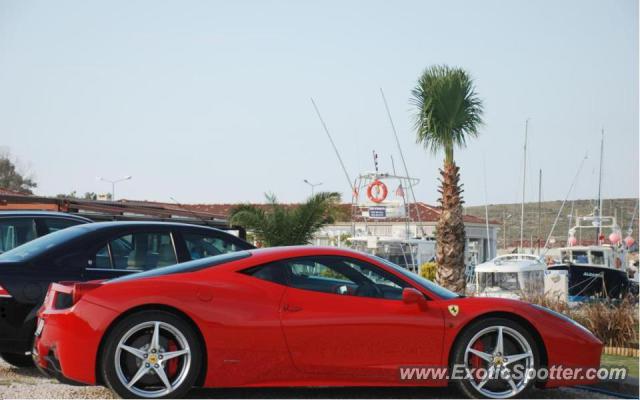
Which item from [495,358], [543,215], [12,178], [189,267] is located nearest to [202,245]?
[189,267]

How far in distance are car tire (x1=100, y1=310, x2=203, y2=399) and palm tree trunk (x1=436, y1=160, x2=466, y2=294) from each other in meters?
16.0

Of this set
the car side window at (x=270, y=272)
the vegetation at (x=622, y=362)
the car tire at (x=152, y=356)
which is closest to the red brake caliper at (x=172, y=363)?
the car tire at (x=152, y=356)

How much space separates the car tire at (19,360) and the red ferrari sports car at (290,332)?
1864 mm

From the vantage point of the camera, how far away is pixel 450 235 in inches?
928

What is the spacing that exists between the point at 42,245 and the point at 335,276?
3065 millimetres

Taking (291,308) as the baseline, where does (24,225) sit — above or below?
above

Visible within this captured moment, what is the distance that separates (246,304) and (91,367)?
1.21 metres

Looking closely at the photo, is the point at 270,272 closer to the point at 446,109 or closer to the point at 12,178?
the point at 446,109

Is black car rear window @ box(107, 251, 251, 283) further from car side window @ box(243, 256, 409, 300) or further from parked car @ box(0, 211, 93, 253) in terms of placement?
parked car @ box(0, 211, 93, 253)


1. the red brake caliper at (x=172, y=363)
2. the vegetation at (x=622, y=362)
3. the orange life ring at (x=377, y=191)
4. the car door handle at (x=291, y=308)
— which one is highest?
the orange life ring at (x=377, y=191)

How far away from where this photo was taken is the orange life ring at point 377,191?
43.8 m

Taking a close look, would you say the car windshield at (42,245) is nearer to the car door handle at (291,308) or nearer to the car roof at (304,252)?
the car roof at (304,252)

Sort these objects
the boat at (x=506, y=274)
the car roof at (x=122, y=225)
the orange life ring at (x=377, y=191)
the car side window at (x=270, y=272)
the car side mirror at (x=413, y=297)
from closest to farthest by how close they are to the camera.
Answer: the car side mirror at (x=413, y=297), the car side window at (x=270, y=272), the car roof at (x=122, y=225), the boat at (x=506, y=274), the orange life ring at (x=377, y=191)

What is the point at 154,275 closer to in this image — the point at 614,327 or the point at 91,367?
the point at 91,367
